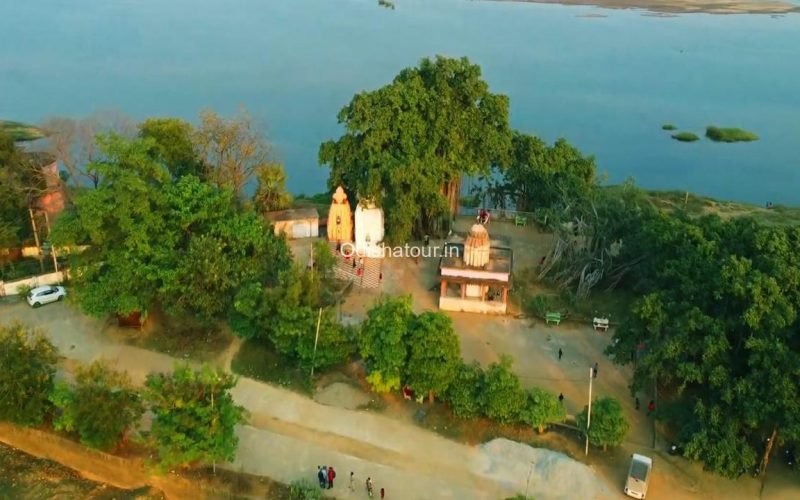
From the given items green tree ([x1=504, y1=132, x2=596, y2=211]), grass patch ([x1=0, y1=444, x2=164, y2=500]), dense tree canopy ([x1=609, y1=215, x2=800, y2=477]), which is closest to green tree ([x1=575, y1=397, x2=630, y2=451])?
dense tree canopy ([x1=609, y1=215, x2=800, y2=477])

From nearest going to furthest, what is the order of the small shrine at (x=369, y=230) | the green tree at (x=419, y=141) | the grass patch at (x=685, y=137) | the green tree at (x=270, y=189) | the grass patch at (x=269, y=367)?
Answer: the grass patch at (x=269, y=367) → the green tree at (x=419, y=141) → the small shrine at (x=369, y=230) → the green tree at (x=270, y=189) → the grass patch at (x=685, y=137)

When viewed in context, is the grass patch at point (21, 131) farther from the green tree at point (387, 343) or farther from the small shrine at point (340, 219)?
the green tree at point (387, 343)

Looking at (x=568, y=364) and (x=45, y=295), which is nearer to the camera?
(x=568, y=364)

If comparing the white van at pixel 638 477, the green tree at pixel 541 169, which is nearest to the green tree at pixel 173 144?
the green tree at pixel 541 169

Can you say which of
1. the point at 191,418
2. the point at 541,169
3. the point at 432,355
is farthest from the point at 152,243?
the point at 541,169

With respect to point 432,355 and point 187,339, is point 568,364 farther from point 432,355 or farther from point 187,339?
point 187,339

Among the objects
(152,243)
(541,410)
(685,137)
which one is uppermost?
(685,137)
